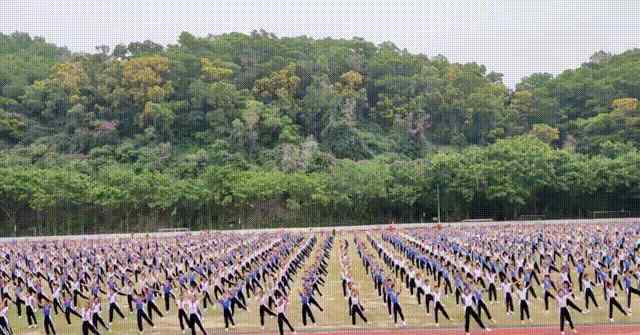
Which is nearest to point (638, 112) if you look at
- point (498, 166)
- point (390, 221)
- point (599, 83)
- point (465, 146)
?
point (599, 83)

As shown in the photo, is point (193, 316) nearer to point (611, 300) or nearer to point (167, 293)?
point (167, 293)

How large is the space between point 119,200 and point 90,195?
1.98 meters

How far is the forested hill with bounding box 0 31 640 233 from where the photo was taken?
56.3m

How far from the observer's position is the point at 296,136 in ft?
243

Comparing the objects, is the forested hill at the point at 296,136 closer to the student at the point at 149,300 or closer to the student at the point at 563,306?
the student at the point at 149,300

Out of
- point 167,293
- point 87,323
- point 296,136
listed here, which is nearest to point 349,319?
point 167,293

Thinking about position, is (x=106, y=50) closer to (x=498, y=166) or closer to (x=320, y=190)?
(x=320, y=190)

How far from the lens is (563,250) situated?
2647cm

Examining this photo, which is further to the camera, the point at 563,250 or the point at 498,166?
the point at 498,166

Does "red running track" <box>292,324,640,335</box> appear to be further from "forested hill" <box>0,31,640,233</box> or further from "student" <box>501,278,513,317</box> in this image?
"forested hill" <box>0,31,640,233</box>

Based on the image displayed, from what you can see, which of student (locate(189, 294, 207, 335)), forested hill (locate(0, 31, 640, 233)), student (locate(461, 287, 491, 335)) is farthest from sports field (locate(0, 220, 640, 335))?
forested hill (locate(0, 31, 640, 233))

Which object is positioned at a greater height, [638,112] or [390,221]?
[638,112]

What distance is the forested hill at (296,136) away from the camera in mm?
56312

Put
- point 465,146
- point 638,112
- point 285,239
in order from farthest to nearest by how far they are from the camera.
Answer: point 465,146, point 638,112, point 285,239
